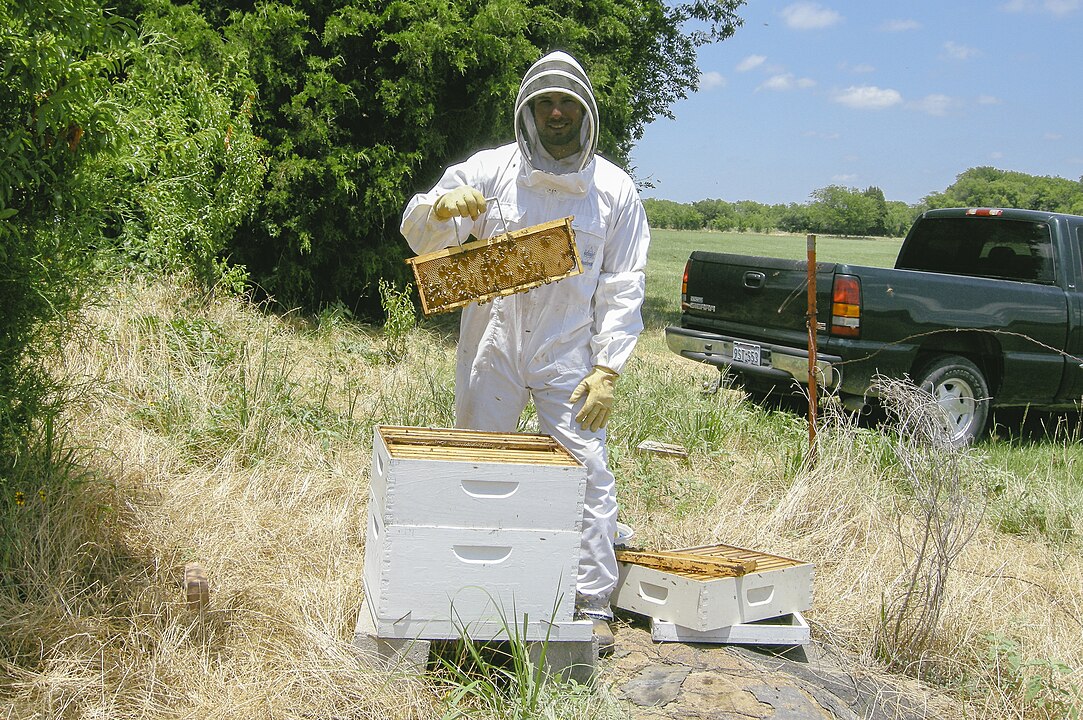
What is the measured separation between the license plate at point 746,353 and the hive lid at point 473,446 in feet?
11.8

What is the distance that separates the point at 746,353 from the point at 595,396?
3564 millimetres

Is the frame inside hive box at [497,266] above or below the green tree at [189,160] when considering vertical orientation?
below

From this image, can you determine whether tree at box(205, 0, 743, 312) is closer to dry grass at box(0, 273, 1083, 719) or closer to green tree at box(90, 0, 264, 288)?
green tree at box(90, 0, 264, 288)

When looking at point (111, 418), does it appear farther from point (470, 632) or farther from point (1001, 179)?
point (1001, 179)

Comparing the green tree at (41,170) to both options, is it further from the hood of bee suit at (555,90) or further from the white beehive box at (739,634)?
the white beehive box at (739,634)

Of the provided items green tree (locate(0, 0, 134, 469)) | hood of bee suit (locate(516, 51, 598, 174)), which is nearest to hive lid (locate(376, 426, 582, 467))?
hood of bee suit (locate(516, 51, 598, 174))

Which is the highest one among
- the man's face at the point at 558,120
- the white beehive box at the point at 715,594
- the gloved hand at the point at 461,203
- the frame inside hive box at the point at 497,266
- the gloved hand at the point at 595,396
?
the man's face at the point at 558,120

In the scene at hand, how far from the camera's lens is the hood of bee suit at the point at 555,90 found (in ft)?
10.3

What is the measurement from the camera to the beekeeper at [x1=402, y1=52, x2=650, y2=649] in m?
3.14

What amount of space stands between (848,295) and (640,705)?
3743 mm

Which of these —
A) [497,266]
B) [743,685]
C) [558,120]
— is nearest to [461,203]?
[497,266]

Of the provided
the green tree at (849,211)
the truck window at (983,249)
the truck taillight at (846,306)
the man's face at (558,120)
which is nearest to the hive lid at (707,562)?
the man's face at (558,120)

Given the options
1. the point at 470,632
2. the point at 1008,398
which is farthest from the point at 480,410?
the point at 1008,398

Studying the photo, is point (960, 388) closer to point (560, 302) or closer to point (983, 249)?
point (983, 249)
